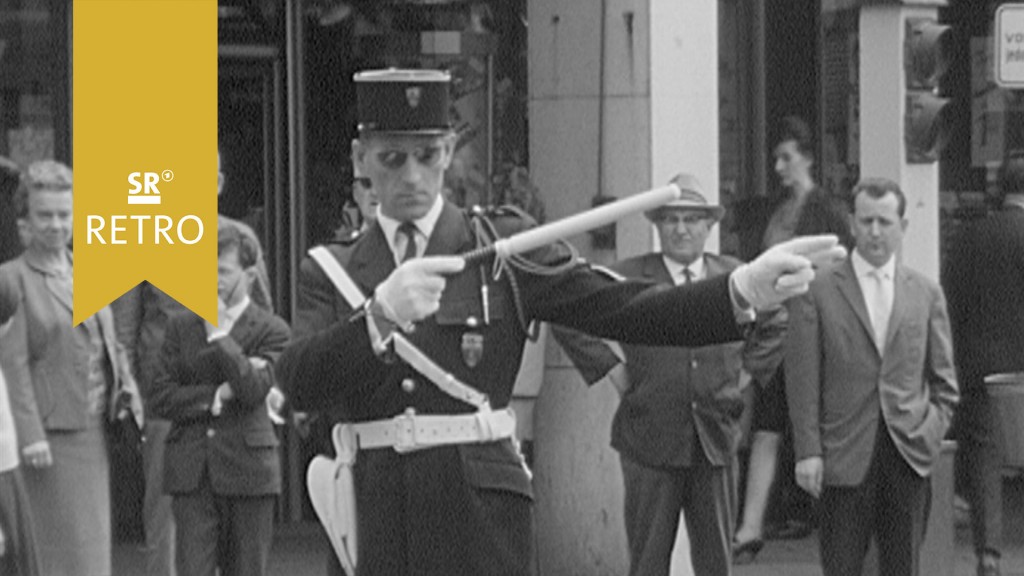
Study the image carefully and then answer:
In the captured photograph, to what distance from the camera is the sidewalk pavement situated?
1310 centimetres

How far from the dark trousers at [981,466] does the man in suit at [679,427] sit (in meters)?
2.39

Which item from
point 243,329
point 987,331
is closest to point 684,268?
point 243,329

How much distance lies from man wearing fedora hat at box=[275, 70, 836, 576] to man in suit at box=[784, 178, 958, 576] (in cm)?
433

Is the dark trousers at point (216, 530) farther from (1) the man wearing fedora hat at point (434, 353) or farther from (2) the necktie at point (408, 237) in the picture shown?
(2) the necktie at point (408, 237)

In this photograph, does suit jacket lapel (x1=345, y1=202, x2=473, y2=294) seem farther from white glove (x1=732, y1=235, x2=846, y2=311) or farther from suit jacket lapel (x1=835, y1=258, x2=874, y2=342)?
suit jacket lapel (x1=835, y1=258, x2=874, y2=342)

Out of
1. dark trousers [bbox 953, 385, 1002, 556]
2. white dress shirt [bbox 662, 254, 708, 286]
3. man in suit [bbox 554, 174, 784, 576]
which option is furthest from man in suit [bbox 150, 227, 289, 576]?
dark trousers [bbox 953, 385, 1002, 556]

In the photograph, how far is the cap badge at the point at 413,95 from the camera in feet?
20.5

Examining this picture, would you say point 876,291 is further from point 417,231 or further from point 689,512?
point 417,231

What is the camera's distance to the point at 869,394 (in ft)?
34.3

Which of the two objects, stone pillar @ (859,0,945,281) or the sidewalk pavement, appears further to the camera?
the sidewalk pavement

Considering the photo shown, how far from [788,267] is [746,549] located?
7480 millimetres

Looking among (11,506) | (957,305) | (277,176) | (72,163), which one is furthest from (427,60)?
(11,506)

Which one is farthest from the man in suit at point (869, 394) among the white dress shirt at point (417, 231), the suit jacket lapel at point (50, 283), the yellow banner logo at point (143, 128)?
the white dress shirt at point (417, 231)

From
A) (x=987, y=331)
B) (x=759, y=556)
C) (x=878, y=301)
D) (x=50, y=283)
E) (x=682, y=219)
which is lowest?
(x=759, y=556)
